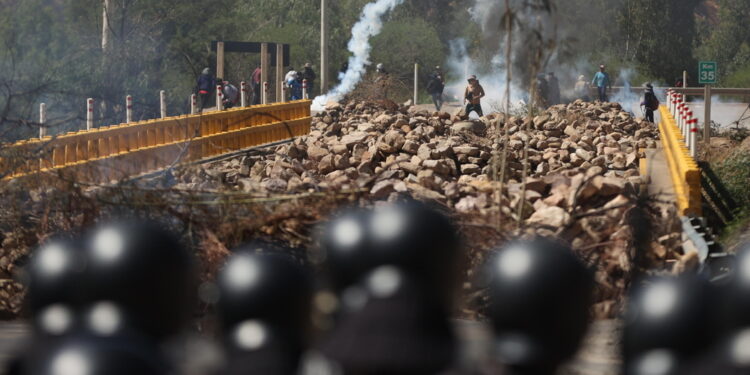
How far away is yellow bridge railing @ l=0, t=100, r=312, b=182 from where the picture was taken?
8453 millimetres

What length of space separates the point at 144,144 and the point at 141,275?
11811mm

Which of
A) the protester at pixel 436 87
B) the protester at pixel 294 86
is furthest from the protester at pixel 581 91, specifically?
the protester at pixel 294 86

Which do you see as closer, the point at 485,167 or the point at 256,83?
the point at 485,167

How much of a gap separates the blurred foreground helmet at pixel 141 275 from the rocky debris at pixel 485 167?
361 cm

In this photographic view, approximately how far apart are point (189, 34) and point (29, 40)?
11153mm

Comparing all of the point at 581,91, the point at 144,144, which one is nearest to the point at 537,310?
the point at 144,144

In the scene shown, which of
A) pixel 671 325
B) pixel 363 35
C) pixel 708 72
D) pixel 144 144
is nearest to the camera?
pixel 671 325

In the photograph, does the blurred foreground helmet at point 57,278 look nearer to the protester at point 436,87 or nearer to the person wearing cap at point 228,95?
the person wearing cap at point 228,95

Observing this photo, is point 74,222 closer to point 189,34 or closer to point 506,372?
point 506,372

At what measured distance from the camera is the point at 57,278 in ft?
11.8

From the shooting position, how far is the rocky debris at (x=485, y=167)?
24.9 feet

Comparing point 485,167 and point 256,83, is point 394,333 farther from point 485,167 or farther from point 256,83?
point 256,83

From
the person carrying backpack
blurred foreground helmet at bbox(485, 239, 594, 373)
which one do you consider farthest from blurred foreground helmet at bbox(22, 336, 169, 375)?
the person carrying backpack

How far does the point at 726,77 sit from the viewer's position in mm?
49719
